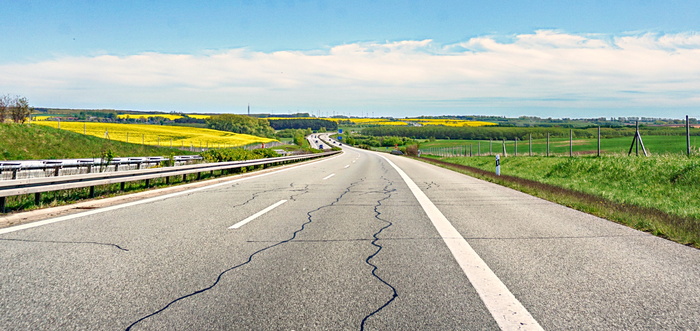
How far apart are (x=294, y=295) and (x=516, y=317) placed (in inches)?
69.2

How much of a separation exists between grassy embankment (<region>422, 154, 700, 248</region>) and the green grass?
31241 mm

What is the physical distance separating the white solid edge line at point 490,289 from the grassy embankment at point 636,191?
301cm

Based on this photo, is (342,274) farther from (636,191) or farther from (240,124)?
(240,124)

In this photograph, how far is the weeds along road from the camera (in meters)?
3.35

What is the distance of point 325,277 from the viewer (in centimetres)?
436

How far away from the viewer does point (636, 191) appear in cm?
1405

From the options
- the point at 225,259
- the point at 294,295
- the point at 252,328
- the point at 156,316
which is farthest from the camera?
the point at 225,259

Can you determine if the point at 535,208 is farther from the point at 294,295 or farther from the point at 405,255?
the point at 294,295

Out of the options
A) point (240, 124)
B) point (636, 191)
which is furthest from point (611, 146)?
point (240, 124)

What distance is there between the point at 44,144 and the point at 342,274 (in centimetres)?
4383

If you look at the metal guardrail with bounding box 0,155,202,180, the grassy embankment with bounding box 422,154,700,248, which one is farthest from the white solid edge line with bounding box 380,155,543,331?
the metal guardrail with bounding box 0,155,202,180

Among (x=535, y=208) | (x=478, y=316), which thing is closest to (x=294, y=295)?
(x=478, y=316)

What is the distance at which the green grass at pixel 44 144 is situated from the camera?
36062mm

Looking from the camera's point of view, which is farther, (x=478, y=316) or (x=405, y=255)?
(x=405, y=255)
